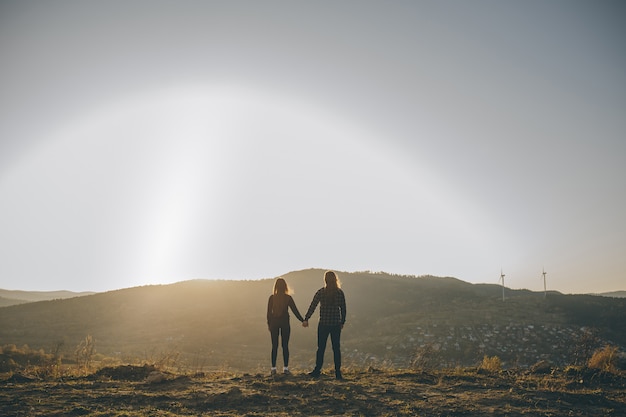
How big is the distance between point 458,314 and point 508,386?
82.0 ft

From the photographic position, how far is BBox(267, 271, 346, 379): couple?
9961 mm

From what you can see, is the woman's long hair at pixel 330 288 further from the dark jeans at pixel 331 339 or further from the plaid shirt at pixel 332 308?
the dark jeans at pixel 331 339

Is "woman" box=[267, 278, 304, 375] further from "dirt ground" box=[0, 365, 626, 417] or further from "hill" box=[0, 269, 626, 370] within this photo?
"hill" box=[0, 269, 626, 370]

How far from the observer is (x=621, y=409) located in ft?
23.4

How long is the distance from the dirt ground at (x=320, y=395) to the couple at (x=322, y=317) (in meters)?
0.52

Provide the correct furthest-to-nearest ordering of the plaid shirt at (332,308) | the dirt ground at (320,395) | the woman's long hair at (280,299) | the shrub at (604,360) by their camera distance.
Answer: the shrub at (604,360), the woman's long hair at (280,299), the plaid shirt at (332,308), the dirt ground at (320,395)

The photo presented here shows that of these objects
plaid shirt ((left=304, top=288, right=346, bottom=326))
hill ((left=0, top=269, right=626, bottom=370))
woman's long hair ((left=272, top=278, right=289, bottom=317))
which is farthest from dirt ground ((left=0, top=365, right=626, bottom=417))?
hill ((left=0, top=269, right=626, bottom=370))

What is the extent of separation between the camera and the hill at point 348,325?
2445cm

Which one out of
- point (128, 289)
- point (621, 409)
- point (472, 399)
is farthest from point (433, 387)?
point (128, 289)

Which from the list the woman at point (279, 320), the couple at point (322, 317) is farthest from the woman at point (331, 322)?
the woman at point (279, 320)

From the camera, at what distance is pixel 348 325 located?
33.7 m

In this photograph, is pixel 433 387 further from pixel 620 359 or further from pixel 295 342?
pixel 295 342

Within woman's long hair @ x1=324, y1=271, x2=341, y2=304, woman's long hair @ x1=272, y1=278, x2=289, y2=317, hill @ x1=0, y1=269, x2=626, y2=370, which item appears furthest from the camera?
hill @ x1=0, y1=269, x2=626, y2=370

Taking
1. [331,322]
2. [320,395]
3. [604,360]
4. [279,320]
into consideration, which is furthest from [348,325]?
[320,395]
